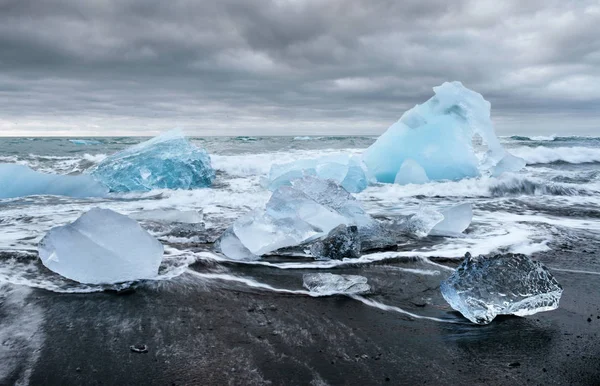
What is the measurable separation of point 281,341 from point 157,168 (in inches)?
267

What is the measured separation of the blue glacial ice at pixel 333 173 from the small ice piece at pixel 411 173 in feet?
2.76

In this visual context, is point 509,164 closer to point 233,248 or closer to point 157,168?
point 157,168

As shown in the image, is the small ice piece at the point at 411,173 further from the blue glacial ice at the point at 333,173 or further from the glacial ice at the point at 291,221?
the glacial ice at the point at 291,221

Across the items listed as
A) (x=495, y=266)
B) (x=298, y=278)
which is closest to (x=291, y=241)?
(x=298, y=278)

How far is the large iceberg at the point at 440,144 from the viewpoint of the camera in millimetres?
8844

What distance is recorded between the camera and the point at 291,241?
3512 mm

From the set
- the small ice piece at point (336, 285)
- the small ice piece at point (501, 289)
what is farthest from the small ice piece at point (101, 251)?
the small ice piece at point (501, 289)

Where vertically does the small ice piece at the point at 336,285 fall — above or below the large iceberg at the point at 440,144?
below

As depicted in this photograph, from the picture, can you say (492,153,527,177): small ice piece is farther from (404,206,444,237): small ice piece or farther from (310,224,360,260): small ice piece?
(310,224,360,260): small ice piece

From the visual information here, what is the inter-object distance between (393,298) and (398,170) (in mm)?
6687

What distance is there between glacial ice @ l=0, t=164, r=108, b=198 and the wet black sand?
200 inches

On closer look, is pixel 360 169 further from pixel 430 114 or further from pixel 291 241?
pixel 291 241

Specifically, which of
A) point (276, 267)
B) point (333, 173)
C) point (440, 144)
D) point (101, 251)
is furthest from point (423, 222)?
point (440, 144)

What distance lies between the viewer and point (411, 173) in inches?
328
